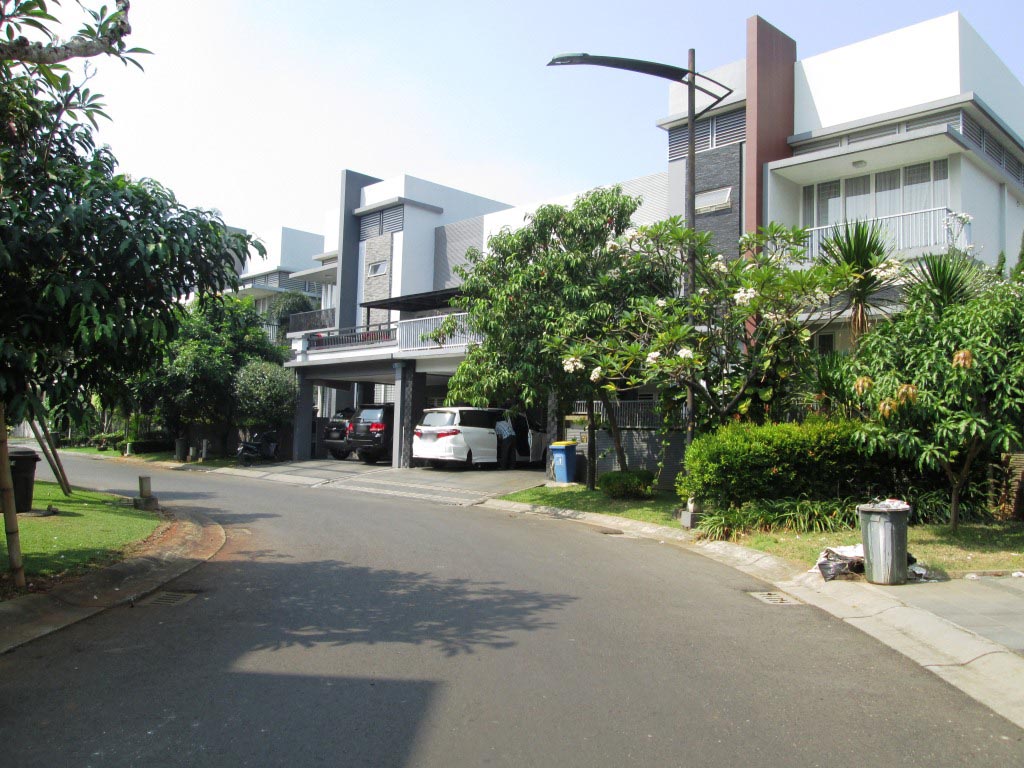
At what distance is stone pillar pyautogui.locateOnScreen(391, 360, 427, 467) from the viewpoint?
2491 cm

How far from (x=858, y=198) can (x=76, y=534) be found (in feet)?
55.1

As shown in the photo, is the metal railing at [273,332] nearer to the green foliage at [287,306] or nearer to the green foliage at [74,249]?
the green foliage at [287,306]

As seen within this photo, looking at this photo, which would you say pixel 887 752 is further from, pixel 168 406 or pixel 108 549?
pixel 168 406

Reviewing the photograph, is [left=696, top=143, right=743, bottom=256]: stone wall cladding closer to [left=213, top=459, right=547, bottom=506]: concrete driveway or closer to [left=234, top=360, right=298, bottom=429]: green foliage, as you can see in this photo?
[left=213, top=459, right=547, bottom=506]: concrete driveway

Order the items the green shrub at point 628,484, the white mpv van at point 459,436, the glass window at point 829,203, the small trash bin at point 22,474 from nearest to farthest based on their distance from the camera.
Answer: the small trash bin at point 22,474, the green shrub at point 628,484, the glass window at point 829,203, the white mpv van at point 459,436

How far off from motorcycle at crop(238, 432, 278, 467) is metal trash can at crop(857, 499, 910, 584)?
74.9 feet

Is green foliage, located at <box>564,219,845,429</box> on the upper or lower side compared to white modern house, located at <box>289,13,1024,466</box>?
lower

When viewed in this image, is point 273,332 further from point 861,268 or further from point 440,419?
point 861,268

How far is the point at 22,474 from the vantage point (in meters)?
11.7

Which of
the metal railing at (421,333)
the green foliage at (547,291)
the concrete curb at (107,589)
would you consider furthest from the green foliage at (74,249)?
the metal railing at (421,333)

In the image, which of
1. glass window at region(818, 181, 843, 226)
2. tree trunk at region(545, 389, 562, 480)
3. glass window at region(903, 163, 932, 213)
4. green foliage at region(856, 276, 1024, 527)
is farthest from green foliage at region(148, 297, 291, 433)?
green foliage at region(856, 276, 1024, 527)

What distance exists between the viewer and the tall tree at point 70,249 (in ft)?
22.2

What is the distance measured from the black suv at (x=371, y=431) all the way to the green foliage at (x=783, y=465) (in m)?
14.6

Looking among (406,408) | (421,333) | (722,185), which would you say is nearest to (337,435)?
(406,408)
